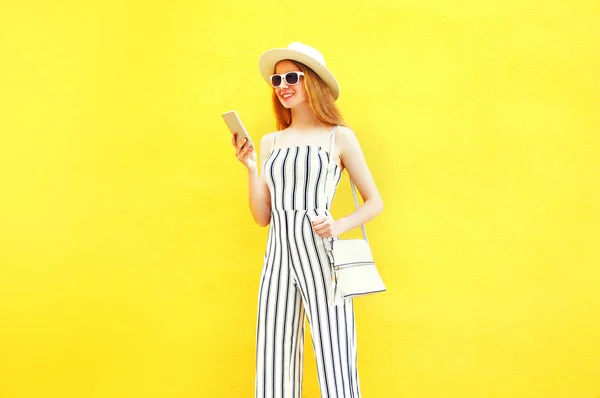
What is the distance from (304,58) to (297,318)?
1014 millimetres

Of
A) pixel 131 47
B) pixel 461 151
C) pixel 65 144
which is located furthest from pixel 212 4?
pixel 461 151

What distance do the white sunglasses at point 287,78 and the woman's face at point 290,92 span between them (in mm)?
12

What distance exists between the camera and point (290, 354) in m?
2.69

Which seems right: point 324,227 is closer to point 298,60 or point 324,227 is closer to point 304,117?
point 304,117

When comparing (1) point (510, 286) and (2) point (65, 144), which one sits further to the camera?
(2) point (65, 144)

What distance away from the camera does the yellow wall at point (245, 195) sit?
3.07m

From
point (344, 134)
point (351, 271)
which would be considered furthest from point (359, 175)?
point (351, 271)

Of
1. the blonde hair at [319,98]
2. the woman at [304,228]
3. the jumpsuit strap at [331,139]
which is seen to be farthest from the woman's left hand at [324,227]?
the blonde hair at [319,98]

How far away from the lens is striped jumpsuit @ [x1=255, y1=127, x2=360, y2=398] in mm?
2602

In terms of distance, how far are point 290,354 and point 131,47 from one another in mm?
1712

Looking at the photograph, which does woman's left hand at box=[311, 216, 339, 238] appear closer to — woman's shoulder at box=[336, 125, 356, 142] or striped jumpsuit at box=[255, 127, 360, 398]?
striped jumpsuit at box=[255, 127, 360, 398]

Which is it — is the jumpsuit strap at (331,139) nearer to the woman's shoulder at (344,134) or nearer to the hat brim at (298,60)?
the woman's shoulder at (344,134)

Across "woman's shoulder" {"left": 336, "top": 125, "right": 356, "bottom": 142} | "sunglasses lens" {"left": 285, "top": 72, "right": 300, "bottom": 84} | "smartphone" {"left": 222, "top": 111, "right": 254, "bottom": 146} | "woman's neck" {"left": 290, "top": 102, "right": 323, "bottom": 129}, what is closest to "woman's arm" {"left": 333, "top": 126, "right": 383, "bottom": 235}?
"woman's shoulder" {"left": 336, "top": 125, "right": 356, "bottom": 142}

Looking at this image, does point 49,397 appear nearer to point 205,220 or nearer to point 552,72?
point 205,220
